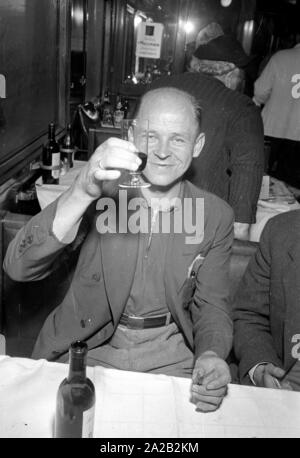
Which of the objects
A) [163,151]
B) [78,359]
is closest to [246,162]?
[163,151]

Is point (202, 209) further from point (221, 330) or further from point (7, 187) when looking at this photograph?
point (7, 187)

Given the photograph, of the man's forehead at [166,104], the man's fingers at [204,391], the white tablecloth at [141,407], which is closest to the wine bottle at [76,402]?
the white tablecloth at [141,407]

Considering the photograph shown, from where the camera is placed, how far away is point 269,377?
1.51 metres

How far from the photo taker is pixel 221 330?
153 cm

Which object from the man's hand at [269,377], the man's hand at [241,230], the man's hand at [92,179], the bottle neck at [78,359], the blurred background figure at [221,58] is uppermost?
the blurred background figure at [221,58]

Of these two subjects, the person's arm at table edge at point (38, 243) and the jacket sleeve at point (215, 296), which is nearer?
the person's arm at table edge at point (38, 243)

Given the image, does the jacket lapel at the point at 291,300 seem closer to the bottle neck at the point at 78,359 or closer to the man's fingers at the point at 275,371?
the man's fingers at the point at 275,371

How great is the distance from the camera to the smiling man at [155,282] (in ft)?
5.26

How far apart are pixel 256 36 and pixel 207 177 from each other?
688cm

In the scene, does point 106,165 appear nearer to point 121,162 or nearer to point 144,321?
point 121,162

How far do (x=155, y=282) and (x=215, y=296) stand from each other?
0.22 m

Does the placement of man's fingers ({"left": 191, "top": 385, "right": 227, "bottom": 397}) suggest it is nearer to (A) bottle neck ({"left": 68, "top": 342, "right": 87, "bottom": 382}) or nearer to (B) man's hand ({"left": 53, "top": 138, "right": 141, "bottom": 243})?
(A) bottle neck ({"left": 68, "top": 342, "right": 87, "bottom": 382})

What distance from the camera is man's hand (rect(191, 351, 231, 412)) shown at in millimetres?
1098

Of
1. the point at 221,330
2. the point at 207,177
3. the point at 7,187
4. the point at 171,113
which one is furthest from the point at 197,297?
the point at 7,187
